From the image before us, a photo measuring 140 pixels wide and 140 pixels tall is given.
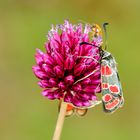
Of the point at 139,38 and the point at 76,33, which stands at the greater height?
the point at 139,38

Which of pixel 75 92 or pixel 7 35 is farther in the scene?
pixel 7 35

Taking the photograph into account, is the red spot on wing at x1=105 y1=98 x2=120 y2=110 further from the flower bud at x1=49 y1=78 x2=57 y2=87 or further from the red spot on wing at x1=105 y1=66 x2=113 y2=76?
the flower bud at x1=49 y1=78 x2=57 y2=87

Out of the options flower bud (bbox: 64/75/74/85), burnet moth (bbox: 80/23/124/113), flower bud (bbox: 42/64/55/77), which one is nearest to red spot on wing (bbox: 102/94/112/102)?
burnet moth (bbox: 80/23/124/113)

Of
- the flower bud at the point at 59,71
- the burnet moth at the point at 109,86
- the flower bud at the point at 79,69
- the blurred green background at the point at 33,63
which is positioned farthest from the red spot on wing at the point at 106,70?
the blurred green background at the point at 33,63

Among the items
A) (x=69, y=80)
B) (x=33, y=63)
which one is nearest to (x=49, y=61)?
(x=69, y=80)

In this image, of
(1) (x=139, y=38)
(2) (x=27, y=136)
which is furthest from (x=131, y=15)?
(2) (x=27, y=136)

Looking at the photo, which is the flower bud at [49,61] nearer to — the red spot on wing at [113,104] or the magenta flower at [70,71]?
the magenta flower at [70,71]

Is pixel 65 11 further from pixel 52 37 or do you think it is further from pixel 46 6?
pixel 52 37
